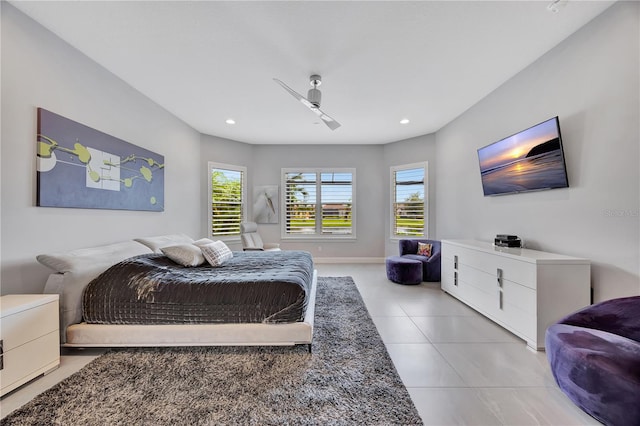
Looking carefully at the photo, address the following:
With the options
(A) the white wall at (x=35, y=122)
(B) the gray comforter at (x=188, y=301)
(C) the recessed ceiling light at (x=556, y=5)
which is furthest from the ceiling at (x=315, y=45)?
(B) the gray comforter at (x=188, y=301)

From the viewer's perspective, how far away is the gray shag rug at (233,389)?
149cm

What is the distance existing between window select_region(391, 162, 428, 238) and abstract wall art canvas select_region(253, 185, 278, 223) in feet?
9.40

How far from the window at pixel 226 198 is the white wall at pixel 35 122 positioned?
1869mm

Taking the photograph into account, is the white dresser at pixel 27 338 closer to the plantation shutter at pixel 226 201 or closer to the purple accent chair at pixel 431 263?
the plantation shutter at pixel 226 201

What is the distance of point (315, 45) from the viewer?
8.18 ft

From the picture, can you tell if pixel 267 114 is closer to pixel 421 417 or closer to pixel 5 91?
pixel 5 91

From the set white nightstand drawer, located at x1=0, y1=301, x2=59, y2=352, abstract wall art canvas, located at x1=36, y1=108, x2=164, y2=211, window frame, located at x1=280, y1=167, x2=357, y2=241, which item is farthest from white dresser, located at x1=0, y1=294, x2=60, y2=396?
window frame, located at x1=280, y1=167, x2=357, y2=241

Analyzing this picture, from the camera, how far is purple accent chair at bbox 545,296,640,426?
1.30m

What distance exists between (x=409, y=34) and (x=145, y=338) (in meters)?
3.60

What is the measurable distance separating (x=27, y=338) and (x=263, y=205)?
14.6 ft

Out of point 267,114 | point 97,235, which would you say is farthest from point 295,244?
point 97,235

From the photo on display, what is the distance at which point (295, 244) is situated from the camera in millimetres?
6102

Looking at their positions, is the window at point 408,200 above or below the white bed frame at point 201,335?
above

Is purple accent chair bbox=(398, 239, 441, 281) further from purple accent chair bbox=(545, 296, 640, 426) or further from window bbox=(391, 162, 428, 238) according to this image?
purple accent chair bbox=(545, 296, 640, 426)
